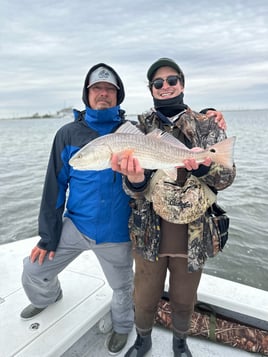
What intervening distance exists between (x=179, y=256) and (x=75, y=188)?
1.23 metres

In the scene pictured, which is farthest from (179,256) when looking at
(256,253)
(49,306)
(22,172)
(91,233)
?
(22,172)

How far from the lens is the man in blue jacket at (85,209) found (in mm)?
3225

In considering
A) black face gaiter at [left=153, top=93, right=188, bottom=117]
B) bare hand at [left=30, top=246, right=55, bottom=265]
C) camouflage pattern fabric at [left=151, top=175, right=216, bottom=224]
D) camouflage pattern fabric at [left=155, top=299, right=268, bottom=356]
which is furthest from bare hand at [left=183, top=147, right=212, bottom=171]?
camouflage pattern fabric at [left=155, top=299, right=268, bottom=356]

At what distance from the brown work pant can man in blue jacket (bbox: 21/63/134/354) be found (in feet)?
1.02

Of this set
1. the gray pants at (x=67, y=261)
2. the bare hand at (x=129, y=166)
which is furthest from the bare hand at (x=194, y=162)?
the gray pants at (x=67, y=261)

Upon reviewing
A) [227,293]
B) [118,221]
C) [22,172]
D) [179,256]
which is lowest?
[22,172]

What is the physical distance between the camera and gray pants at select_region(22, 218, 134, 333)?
3322mm

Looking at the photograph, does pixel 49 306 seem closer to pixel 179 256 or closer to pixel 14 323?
pixel 14 323

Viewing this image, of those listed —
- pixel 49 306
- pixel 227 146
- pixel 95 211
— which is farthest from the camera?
pixel 49 306

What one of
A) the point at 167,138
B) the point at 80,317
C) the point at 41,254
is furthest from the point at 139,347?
the point at 167,138

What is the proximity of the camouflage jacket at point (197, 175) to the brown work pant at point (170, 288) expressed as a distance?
0.15m

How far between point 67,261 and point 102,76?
1.97 meters

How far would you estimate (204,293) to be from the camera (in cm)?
391

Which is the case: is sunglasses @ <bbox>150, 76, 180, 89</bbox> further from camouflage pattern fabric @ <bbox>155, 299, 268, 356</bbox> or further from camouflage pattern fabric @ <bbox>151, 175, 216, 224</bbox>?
camouflage pattern fabric @ <bbox>155, 299, 268, 356</bbox>
